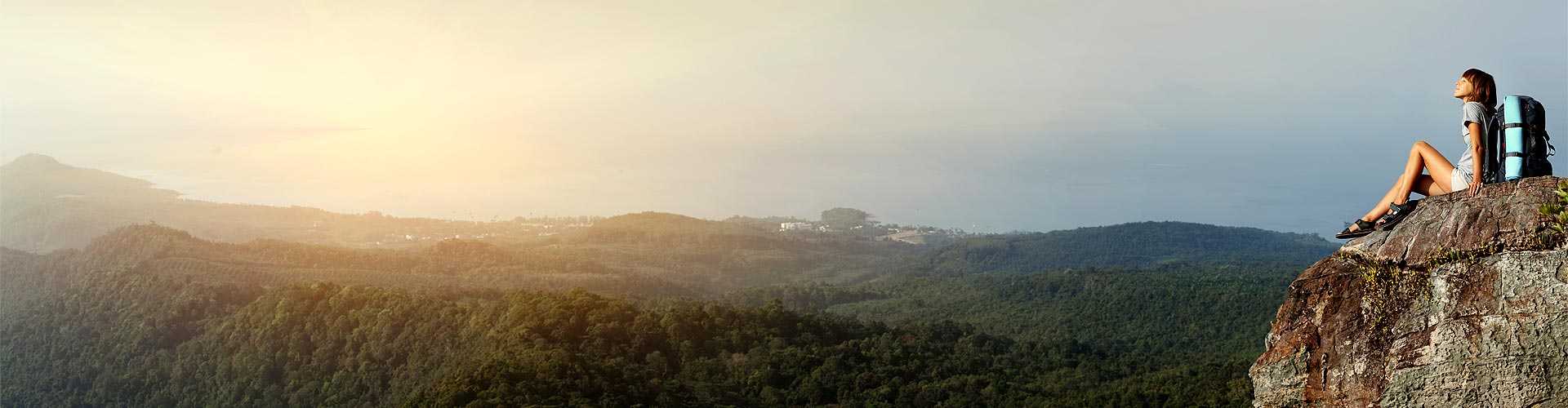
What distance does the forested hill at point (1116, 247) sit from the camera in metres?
142

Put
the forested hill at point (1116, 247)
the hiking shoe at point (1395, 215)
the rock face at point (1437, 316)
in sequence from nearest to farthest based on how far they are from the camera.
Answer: the rock face at point (1437, 316) < the hiking shoe at point (1395, 215) < the forested hill at point (1116, 247)

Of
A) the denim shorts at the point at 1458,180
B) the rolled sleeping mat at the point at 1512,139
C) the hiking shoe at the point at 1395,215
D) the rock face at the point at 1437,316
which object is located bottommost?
the rock face at the point at 1437,316

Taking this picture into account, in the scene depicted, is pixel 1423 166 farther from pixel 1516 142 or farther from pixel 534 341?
pixel 534 341

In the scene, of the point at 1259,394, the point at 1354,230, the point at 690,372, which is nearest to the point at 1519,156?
the point at 1354,230

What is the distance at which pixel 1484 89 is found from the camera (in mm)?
7520

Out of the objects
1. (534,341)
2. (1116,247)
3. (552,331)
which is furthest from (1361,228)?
(1116,247)

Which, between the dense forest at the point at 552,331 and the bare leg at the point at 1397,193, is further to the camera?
the dense forest at the point at 552,331

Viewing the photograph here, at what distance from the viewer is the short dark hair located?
24.6 feet

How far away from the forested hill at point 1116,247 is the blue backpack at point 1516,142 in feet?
431

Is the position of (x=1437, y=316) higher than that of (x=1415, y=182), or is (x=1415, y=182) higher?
(x=1415, y=182)

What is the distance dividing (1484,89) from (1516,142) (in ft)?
2.48

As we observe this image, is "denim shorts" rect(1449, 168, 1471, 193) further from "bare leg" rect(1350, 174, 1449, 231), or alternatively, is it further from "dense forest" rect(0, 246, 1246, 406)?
"dense forest" rect(0, 246, 1246, 406)

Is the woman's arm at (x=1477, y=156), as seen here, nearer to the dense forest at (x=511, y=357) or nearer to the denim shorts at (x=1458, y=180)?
the denim shorts at (x=1458, y=180)

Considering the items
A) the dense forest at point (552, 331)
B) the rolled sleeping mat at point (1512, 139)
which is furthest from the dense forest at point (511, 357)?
the rolled sleeping mat at point (1512, 139)
